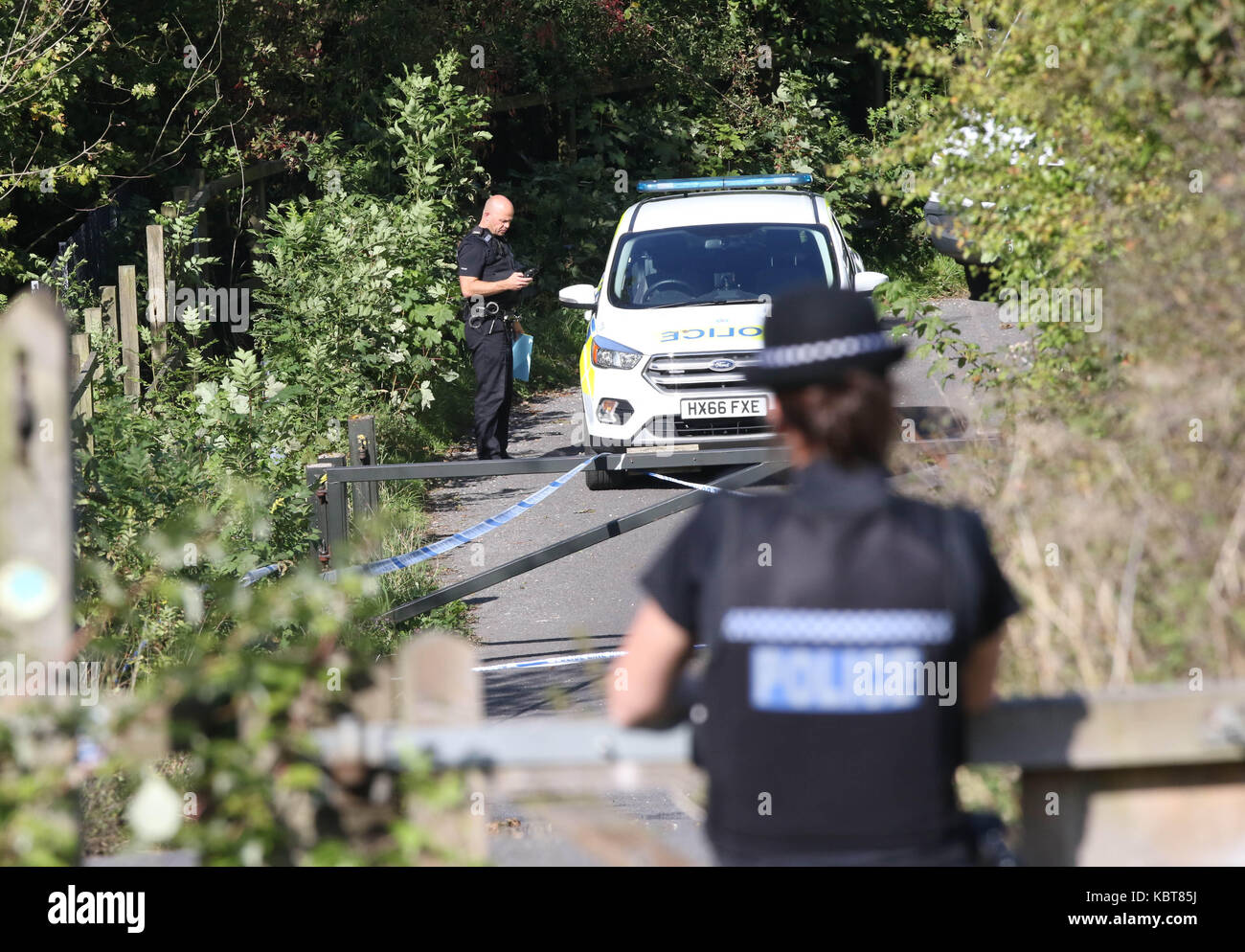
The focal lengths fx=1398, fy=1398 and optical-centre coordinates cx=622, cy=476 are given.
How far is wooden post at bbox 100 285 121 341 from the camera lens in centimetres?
1019

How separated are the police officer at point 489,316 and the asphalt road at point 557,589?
0.85 meters

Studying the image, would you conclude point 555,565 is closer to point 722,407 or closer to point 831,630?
point 722,407

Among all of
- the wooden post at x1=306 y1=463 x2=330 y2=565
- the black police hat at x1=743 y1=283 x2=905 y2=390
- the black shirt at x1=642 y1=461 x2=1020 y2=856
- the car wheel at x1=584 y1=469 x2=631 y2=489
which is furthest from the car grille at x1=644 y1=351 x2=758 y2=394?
the black shirt at x1=642 y1=461 x2=1020 y2=856

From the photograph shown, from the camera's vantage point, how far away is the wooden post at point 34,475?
96.1 inches

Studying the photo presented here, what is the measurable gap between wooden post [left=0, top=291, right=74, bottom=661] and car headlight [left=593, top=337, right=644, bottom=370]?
727 cm

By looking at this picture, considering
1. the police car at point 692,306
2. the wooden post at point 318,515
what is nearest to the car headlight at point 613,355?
the police car at point 692,306

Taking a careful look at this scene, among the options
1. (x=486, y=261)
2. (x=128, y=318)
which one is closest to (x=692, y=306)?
(x=486, y=261)

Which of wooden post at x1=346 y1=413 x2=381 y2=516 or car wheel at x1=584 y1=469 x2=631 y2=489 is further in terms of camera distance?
car wheel at x1=584 y1=469 x2=631 y2=489

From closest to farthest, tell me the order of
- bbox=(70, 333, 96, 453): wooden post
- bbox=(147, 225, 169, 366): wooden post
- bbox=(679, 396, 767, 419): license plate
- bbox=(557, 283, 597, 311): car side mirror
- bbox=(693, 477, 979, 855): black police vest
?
bbox=(693, 477, 979, 855): black police vest
bbox=(70, 333, 96, 453): wooden post
bbox=(679, 396, 767, 419): license plate
bbox=(557, 283, 597, 311): car side mirror
bbox=(147, 225, 169, 366): wooden post

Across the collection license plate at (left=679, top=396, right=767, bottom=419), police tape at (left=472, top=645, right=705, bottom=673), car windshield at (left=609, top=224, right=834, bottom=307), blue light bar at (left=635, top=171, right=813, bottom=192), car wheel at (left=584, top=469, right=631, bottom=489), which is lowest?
police tape at (left=472, top=645, right=705, bottom=673)

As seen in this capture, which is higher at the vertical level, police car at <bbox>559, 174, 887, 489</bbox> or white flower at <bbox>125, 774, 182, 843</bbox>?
police car at <bbox>559, 174, 887, 489</bbox>

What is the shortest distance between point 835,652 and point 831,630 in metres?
0.03

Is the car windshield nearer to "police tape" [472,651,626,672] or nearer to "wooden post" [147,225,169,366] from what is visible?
"police tape" [472,651,626,672]

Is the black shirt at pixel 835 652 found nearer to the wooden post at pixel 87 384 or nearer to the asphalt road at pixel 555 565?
the asphalt road at pixel 555 565
